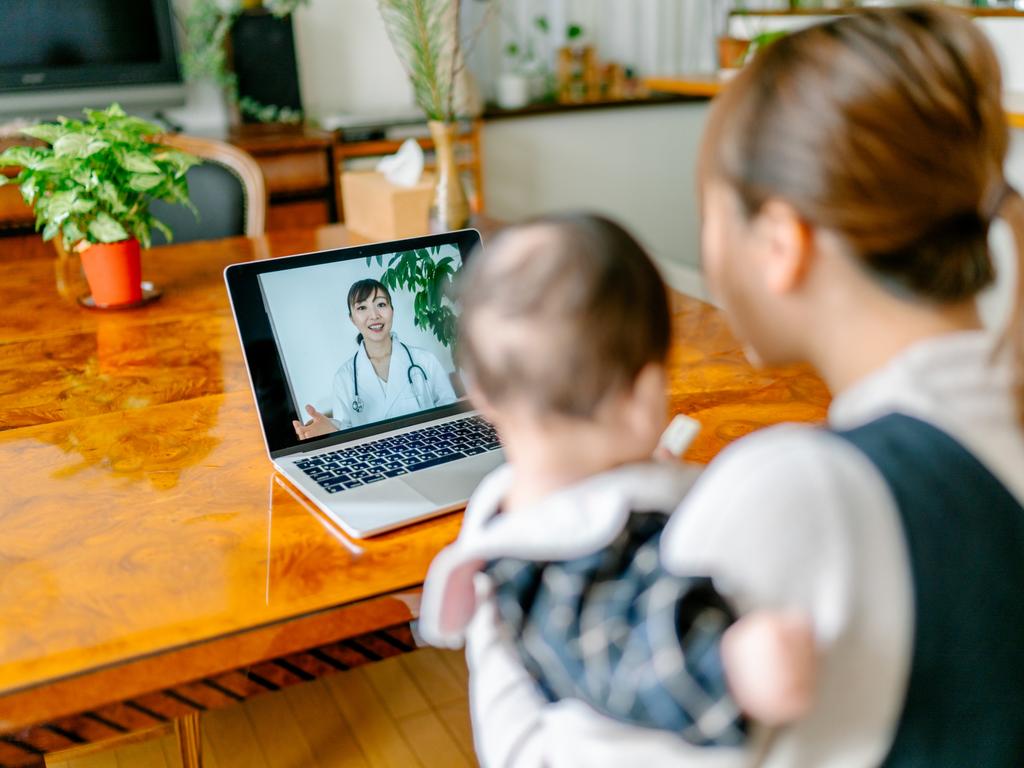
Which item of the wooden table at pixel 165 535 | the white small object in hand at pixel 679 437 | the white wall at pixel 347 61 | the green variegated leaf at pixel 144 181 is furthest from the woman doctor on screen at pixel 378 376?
the white wall at pixel 347 61

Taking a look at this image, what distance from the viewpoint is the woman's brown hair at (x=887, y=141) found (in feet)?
2.01

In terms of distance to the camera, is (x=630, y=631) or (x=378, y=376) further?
(x=378, y=376)

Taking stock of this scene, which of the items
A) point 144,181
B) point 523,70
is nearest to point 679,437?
point 144,181

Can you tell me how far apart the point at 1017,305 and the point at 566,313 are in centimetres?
31

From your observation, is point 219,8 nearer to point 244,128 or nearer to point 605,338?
point 244,128

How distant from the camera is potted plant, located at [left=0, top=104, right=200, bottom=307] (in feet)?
5.33

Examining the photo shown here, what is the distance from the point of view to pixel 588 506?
2.17 feet

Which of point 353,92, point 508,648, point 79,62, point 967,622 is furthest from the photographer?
point 353,92

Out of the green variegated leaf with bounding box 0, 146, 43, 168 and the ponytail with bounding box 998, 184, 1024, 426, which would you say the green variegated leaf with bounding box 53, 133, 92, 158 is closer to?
the green variegated leaf with bounding box 0, 146, 43, 168

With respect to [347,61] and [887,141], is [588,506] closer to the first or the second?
[887,141]

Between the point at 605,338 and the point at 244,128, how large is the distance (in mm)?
3236

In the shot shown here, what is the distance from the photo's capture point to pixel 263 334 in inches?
44.5

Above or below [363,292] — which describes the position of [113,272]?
below

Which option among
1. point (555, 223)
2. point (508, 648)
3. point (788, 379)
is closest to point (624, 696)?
point (508, 648)
